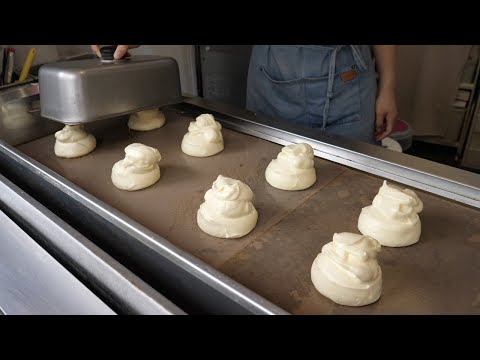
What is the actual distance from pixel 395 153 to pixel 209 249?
2.59ft

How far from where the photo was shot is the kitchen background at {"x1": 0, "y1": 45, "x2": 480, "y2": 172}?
3.21 m

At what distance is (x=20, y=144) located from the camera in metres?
1.80

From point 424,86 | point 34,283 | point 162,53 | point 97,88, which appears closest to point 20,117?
point 97,88

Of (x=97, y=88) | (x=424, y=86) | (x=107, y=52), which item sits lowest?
(x=424, y=86)

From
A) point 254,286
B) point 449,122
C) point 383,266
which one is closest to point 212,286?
point 254,286

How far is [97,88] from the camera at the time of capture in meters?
1.53

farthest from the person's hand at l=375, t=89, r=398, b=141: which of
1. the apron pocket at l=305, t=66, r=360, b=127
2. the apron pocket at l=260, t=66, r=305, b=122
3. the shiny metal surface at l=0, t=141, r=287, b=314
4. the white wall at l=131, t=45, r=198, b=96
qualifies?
the white wall at l=131, t=45, r=198, b=96

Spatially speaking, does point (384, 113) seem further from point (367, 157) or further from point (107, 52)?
point (107, 52)

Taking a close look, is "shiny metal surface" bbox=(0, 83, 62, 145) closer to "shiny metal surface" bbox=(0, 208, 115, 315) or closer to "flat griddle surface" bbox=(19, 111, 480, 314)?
"flat griddle surface" bbox=(19, 111, 480, 314)

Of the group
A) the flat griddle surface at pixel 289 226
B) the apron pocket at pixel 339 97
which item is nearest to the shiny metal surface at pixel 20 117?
the flat griddle surface at pixel 289 226

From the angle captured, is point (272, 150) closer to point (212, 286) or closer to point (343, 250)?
point (343, 250)

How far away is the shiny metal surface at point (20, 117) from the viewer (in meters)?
1.78

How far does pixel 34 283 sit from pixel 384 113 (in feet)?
5.89

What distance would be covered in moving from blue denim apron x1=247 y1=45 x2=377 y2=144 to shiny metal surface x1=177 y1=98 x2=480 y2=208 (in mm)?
341
